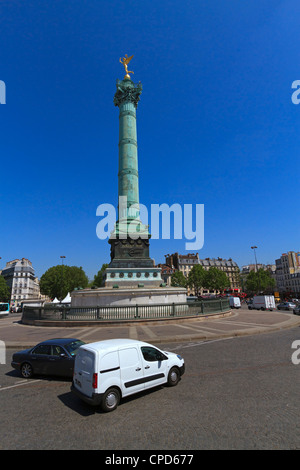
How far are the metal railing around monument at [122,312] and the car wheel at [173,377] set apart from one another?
1103cm

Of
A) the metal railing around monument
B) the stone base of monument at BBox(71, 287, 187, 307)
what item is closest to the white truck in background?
the metal railing around monument

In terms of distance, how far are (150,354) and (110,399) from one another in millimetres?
1376

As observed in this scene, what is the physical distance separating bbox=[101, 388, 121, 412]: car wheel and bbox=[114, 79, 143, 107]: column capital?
37593mm

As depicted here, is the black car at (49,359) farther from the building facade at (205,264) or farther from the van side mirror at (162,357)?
the building facade at (205,264)

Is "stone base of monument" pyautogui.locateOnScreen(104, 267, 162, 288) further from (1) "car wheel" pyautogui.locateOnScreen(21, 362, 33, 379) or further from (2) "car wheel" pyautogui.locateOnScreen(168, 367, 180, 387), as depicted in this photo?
(2) "car wheel" pyautogui.locateOnScreen(168, 367, 180, 387)

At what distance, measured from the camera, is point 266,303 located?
115ft

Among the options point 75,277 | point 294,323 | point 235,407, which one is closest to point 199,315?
point 294,323

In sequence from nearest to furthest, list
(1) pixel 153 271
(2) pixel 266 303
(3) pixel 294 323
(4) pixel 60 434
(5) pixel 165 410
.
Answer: (4) pixel 60 434
(5) pixel 165 410
(3) pixel 294 323
(1) pixel 153 271
(2) pixel 266 303

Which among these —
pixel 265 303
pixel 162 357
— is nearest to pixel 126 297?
pixel 162 357

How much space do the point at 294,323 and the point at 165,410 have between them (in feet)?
51.7

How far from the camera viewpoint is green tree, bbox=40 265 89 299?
226ft

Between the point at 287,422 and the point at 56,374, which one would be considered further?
the point at 56,374
